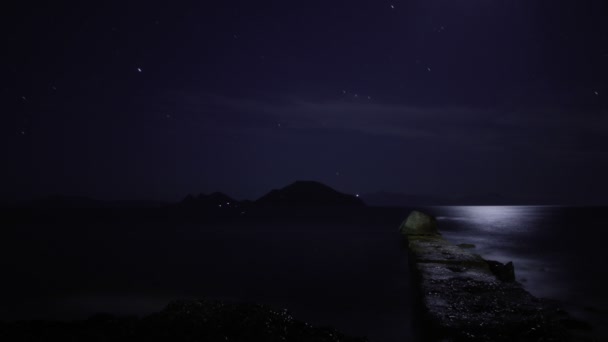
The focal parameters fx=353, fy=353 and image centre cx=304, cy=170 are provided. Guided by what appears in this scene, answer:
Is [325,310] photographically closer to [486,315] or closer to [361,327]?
[361,327]

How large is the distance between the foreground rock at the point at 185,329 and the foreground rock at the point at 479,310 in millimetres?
2759

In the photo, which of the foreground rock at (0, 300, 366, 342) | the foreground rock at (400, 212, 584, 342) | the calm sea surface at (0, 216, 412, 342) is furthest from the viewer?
the calm sea surface at (0, 216, 412, 342)

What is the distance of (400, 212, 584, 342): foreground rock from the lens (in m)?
8.87

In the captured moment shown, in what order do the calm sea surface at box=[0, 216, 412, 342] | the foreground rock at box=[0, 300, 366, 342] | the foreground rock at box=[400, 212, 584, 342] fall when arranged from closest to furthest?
1. the foreground rock at box=[0, 300, 366, 342]
2. the foreground rock at box=[400, 212, 584, 342]
3. the calm sea surface at box=[0, 216, 412, 342]

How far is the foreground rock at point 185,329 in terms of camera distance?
8586 mm

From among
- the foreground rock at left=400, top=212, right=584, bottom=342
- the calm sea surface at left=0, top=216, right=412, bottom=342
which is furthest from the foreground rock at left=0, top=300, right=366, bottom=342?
the calm sea surface at left=0, top=216, right=412, bottom=342

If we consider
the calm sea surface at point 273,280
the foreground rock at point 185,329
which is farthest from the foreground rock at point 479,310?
the foreground rock at point 185,329

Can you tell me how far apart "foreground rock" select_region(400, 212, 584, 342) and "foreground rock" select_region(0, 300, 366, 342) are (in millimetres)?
2759

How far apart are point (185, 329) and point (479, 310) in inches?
329

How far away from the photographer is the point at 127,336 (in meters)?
8.52

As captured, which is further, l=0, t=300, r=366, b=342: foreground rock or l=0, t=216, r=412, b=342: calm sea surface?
l=0, t=216, r=412, b=342: calm sea surface

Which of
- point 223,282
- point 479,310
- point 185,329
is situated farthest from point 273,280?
point 479,310

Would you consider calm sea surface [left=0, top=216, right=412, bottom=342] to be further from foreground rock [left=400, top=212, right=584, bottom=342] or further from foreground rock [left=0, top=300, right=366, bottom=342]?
foreground rock [left=0, top=300, right=366, bottom=342]

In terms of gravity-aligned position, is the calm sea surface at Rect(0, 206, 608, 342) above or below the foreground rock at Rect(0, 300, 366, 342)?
below
